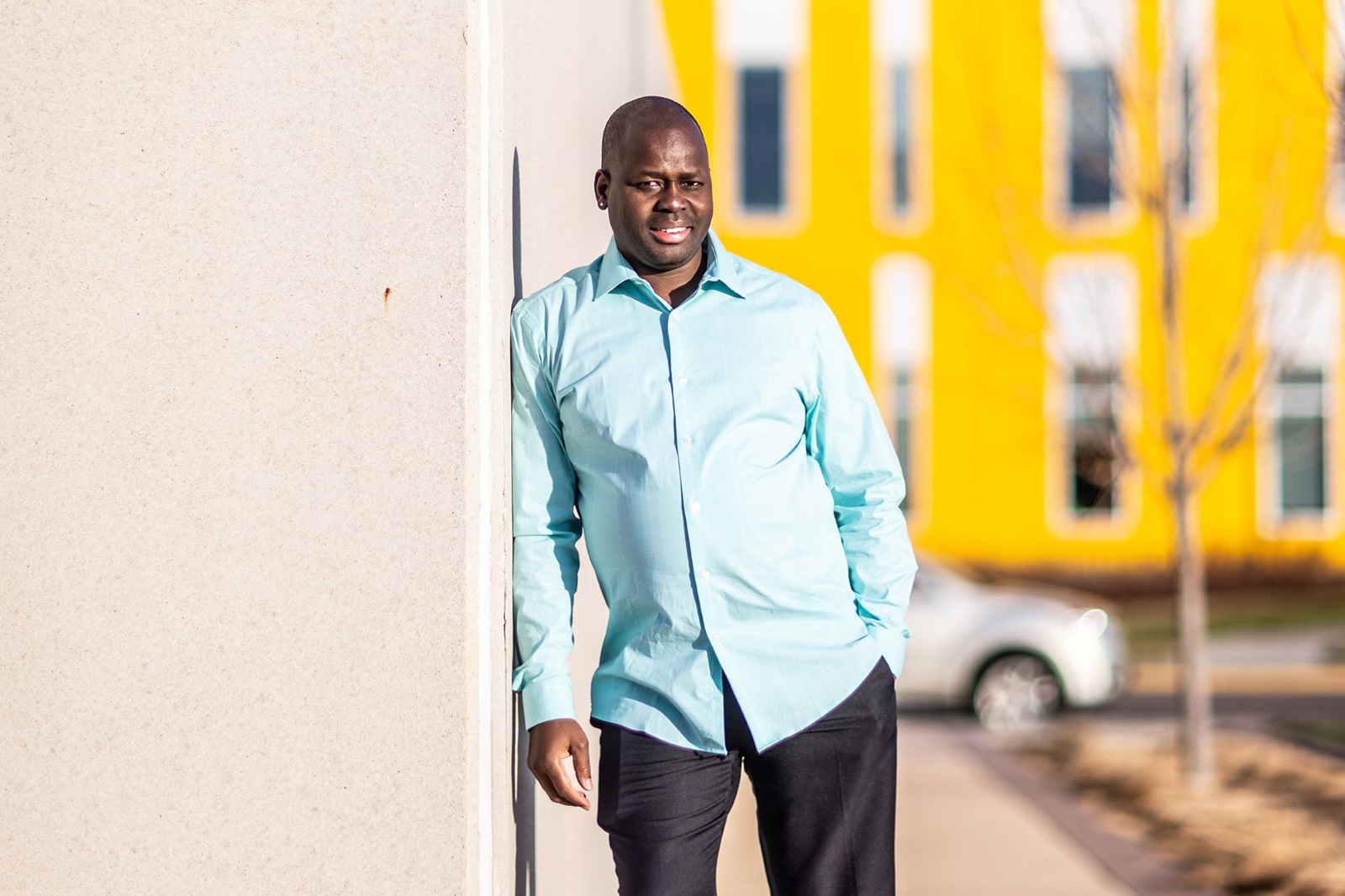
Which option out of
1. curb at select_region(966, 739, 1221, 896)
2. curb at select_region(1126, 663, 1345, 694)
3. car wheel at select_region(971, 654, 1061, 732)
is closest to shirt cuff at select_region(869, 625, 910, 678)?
curb at select_region(966, 739, 1221, 896)

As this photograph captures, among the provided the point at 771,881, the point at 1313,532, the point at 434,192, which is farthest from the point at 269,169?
the point at 1313,532

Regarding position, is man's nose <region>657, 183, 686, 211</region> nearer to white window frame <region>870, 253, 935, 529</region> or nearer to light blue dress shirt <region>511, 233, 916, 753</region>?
light blue dress shirt <region>511, 233, 916, 753</region>

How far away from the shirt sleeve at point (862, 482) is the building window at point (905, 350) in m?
17.9

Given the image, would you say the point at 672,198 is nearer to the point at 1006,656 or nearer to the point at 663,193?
the point at 663,193

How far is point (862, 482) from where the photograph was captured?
2812 millimetres

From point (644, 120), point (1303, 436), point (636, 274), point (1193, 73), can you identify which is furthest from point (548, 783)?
point (1303, 436)

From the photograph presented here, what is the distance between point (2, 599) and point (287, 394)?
53 centimetres

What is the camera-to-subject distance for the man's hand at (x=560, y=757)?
2.54 m

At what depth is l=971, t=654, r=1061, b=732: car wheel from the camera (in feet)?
36.9

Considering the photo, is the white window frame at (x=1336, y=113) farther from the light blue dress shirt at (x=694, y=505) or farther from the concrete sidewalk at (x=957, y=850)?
the concrete sidewalk at (x=957, y=850)

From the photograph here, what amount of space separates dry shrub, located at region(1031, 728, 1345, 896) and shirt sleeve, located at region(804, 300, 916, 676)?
319cm

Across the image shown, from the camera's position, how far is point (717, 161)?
20.5m

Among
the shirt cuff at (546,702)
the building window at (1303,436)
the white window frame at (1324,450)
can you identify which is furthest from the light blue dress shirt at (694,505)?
the building window at (1303,436)

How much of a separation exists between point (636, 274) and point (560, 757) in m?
0.83
